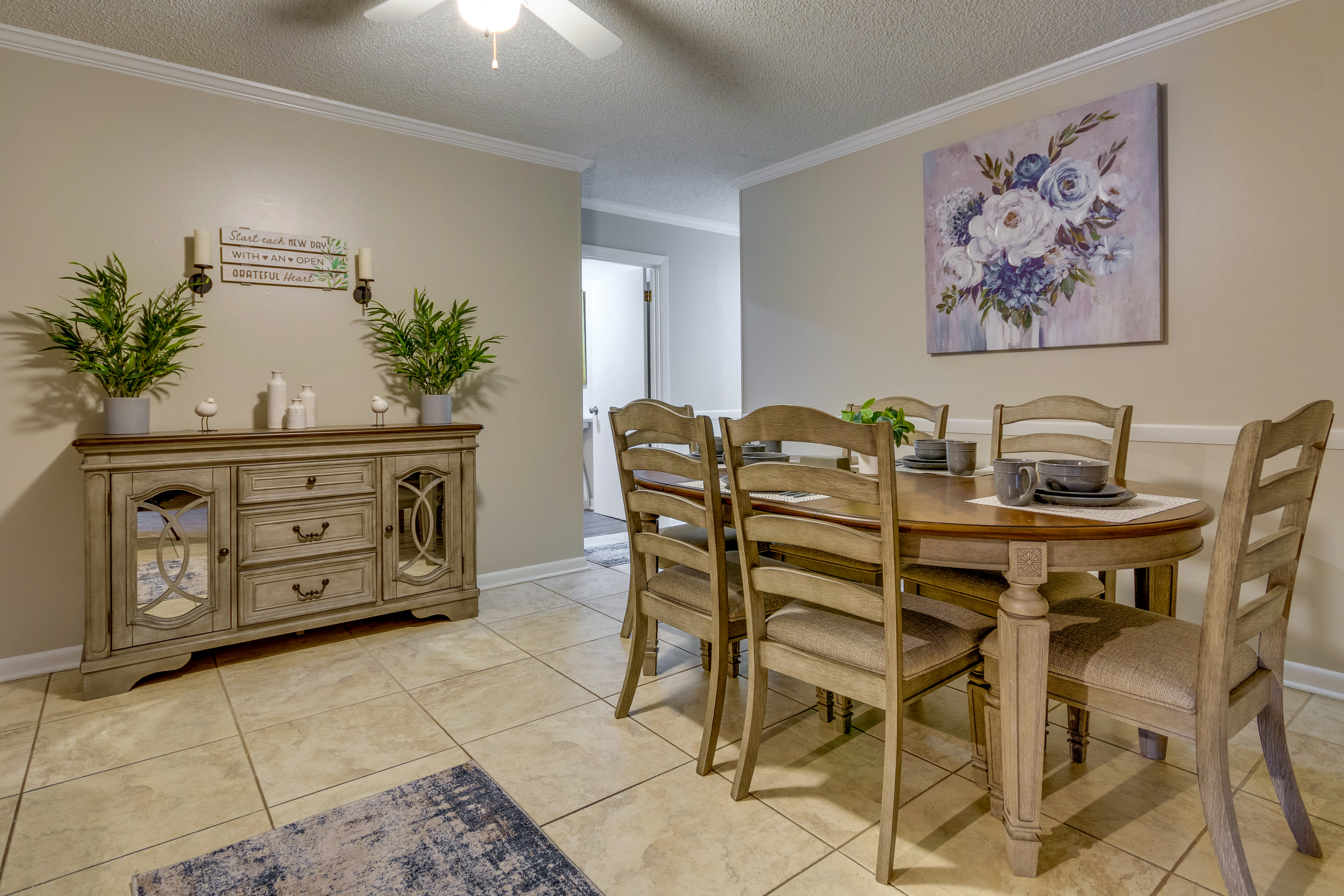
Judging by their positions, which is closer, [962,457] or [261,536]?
[962,457]

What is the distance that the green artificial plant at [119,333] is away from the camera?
8.39ft

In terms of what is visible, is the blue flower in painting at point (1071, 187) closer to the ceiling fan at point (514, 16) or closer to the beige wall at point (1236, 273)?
the beige wall at point (1236, 273)

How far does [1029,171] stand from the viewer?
9.97 feet

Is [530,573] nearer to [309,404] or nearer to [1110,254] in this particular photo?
[309,404]

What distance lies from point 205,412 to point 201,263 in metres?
0.64

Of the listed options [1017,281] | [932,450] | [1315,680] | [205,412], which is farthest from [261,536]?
[1315,680]

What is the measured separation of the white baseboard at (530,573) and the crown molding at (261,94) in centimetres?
225

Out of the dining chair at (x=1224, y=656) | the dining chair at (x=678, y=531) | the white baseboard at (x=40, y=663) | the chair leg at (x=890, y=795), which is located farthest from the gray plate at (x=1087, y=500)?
the white baseboard at (x=40, y=663)

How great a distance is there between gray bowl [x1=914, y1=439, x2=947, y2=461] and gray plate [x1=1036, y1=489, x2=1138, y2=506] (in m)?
0.67

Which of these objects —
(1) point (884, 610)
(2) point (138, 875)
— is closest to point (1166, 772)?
(1) point (884, 610)

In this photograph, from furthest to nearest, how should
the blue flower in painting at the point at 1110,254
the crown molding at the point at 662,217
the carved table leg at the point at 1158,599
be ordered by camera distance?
the crown molding at the point at 662,217, the blue flower in painting at the point at 1110,254, the carved table leg at the point at 1158,599

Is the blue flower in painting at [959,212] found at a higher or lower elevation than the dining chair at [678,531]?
higher

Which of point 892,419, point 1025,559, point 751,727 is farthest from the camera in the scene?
point 892,419

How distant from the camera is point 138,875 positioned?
1508 millimetres
